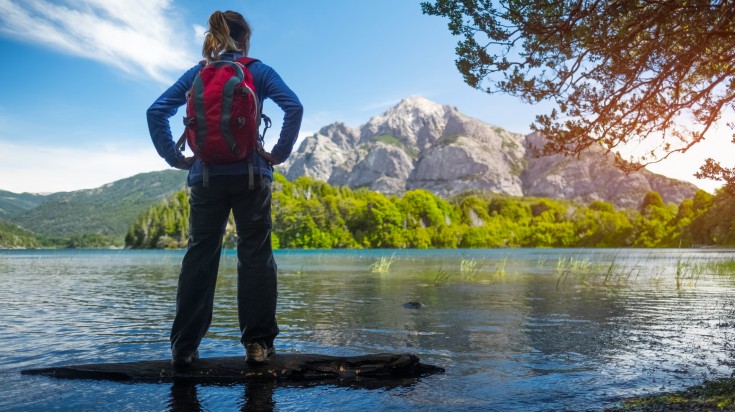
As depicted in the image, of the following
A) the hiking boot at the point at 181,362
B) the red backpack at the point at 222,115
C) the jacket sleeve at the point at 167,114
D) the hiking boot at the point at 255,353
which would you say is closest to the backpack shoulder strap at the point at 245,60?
the red backpack at the point at 222,115

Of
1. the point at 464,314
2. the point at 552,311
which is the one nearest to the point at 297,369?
the point at 464,314

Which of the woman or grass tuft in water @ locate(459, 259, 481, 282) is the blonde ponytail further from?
grass tuft in water @ locate(459, 259, 481, 282)

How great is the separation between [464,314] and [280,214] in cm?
12153

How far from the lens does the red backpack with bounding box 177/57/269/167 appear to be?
460 cm

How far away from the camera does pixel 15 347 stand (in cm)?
682

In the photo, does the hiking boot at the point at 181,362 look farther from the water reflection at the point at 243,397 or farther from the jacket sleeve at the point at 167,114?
the jacket sleeve at the point at 167,114

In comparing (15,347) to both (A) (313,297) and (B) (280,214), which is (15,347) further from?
(B) (280,214)

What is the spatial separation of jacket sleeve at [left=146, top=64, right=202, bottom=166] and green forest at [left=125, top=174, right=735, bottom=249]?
10881cm

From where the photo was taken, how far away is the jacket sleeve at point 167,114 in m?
5.00

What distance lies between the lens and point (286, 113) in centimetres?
488

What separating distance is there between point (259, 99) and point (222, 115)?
58cm

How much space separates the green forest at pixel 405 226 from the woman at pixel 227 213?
109 metres

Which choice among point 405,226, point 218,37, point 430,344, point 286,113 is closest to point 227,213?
point 286,113

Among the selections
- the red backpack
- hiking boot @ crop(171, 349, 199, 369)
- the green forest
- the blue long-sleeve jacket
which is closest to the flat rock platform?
hiking boot @ crop(171, 349, 199, 369)
